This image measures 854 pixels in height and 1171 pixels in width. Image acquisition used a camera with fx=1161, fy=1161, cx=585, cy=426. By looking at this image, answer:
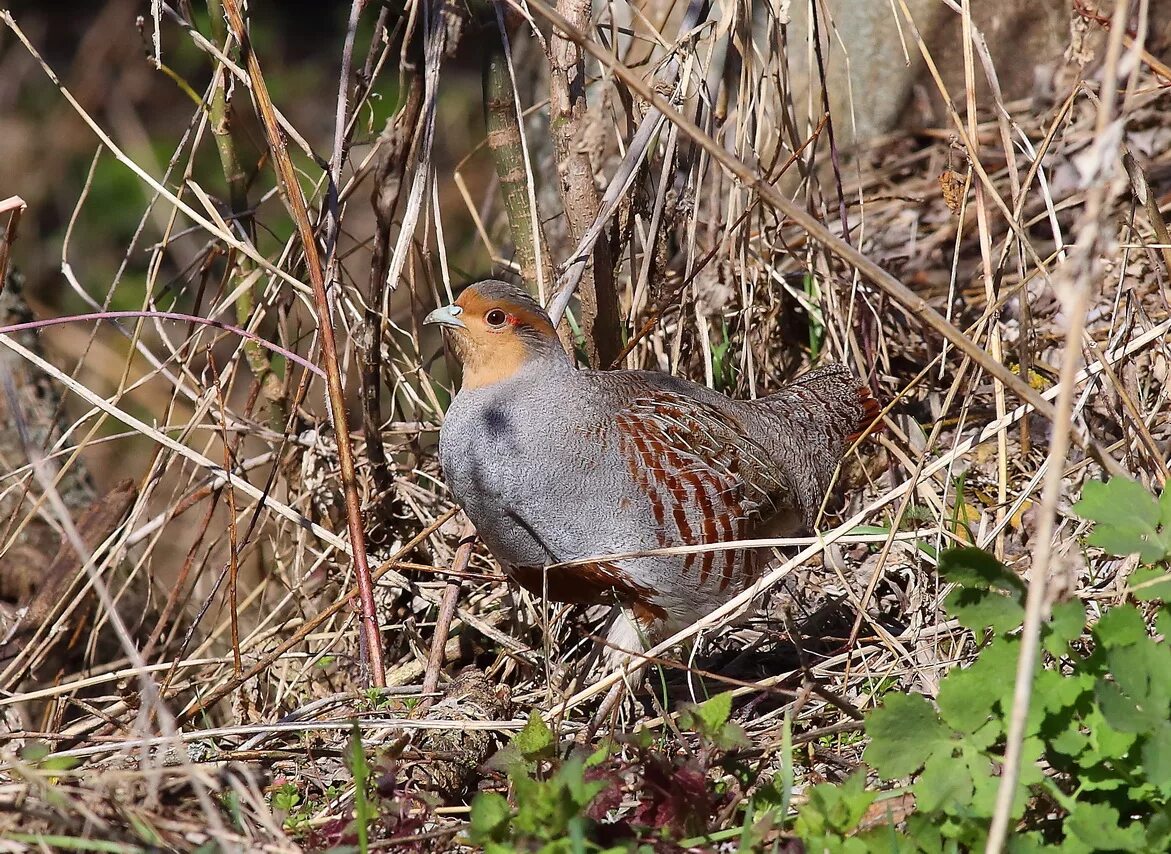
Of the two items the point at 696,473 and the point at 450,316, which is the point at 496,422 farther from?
the point at 696,473

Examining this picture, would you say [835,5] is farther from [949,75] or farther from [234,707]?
[234,707]

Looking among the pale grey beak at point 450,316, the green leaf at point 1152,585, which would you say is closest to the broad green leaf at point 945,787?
the green leaf at point 1152,585

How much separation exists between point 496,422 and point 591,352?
699mm

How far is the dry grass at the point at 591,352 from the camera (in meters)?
2.56

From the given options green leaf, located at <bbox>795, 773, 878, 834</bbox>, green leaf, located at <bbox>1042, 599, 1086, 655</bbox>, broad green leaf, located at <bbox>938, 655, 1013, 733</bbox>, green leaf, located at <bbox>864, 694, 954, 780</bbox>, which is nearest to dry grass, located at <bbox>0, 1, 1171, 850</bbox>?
green leaf, located at <bbox>1042, 599, 1086, 655</bbox>

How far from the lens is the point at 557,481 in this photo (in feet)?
9.44

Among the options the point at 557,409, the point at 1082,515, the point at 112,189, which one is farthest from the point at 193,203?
the point at 1082,515

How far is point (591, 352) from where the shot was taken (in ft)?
11.6

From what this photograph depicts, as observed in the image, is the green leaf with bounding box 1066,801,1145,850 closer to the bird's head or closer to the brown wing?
the brown wing

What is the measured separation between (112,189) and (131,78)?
1.11m

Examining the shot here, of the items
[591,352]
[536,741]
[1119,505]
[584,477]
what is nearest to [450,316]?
[584,477]

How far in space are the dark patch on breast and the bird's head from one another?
0.09 meters

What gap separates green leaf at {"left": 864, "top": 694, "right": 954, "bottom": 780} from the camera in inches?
77.4

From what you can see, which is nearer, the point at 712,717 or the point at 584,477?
the point at 712,717
